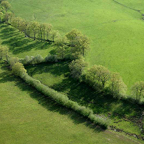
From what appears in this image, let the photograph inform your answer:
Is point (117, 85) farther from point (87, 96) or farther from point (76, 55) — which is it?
point (76, 55)

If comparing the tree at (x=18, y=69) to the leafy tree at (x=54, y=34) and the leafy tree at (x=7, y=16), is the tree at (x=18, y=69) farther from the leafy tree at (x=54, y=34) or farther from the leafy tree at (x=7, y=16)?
the leafy tree at (x=7, y=16)

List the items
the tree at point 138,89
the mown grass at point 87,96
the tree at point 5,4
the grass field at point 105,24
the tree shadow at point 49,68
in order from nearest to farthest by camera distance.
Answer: the mown grass at point 87,96 → the tree at point 138,89 → the tree shadow at point 49,68 → the grass field at point 105,24 → the tree at point 5,4

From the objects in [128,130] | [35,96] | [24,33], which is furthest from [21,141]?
[24,33]

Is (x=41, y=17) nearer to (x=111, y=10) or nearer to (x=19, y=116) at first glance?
(x=111, y=10)

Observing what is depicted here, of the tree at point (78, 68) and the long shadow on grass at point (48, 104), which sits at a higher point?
the tree at point (78, 68)

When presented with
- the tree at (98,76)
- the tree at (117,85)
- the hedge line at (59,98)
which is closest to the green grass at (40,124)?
the hedge line at (59,98)

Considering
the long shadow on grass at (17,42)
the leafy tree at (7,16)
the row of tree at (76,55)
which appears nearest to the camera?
the row of tree at (76,55)

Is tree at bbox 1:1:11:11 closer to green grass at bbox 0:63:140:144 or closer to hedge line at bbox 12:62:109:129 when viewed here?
hedge line at bbox 12:62:109:129

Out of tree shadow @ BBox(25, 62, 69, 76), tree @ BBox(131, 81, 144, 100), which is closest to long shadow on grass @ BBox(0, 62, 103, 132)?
tree shadow @ BBox(25, 62, 69, 76)
